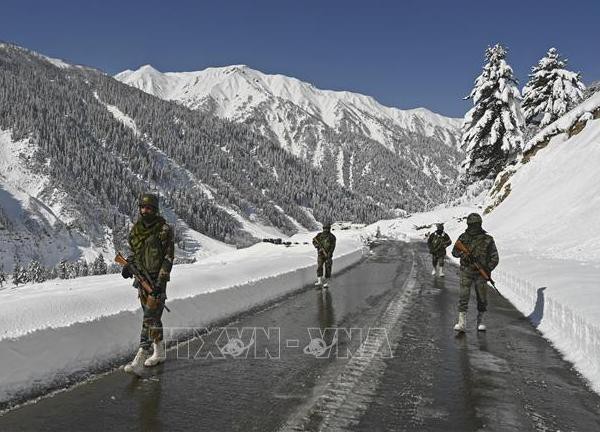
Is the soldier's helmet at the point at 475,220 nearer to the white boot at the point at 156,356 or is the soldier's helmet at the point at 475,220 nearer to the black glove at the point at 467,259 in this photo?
the black glove at the point at 467,259

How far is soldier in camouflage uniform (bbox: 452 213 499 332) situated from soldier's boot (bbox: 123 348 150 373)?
5253 millimetres

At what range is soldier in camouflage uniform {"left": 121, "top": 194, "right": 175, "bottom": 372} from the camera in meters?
6.48

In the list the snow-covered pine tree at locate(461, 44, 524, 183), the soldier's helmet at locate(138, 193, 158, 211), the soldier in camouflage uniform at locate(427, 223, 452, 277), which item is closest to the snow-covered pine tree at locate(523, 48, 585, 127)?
the snow-covered pine tree at locate(461, 44, 524, 183)

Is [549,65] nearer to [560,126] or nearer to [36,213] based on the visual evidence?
[560,126]

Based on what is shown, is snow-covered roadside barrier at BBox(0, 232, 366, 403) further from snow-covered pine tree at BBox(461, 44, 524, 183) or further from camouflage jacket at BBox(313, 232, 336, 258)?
snow-covered pine tree at BBox(461, 44, 524, 183)

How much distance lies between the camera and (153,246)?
6.50 m

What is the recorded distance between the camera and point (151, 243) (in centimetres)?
650

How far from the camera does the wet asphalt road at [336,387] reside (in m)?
4.82

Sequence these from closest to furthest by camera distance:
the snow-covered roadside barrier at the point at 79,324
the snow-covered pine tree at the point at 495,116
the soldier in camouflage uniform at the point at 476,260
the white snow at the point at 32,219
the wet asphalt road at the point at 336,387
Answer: the wet asphalt road at the point at 336,387
the snow-covered roadside barrier at the point at 79,324
the soldier in camouflage uniform at the point at 476,260
the snow-covered pine tree at the point at 495,116
the white snow at the point at 32,219

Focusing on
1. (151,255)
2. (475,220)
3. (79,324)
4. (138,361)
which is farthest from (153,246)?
(475,220)

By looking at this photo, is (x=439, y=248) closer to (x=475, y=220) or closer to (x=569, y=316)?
(x=475, y=220)

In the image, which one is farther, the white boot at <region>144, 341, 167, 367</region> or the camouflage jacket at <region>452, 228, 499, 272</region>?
the camouflage jacket at <region>452, 228, 499, 272</region>

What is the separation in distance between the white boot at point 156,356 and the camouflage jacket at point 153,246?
2.89ft

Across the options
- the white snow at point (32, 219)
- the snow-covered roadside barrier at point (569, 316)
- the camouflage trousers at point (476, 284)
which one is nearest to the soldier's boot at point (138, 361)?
the snow-covered roadside barrier at point (569, 316)
